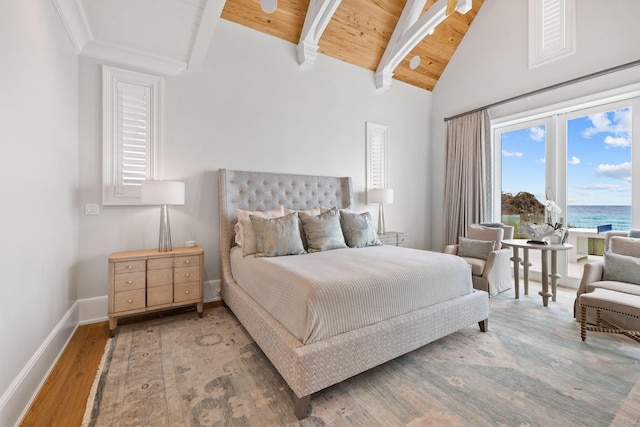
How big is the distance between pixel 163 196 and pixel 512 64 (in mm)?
5119

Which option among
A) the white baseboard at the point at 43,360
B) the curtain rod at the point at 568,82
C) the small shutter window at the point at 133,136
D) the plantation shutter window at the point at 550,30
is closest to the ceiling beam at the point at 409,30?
the plantation shutter window at the point at 550,30

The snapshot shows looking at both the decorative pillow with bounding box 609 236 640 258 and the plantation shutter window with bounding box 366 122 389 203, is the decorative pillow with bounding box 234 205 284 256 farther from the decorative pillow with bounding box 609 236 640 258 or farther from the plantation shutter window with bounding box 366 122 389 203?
the decorative pillow with bounding box 609 236 640 258

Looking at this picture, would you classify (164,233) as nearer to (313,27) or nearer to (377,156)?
(313,27)

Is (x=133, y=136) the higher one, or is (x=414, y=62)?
(x=414, y=62)

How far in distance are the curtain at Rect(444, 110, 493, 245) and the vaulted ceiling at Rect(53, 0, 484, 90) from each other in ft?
4.23

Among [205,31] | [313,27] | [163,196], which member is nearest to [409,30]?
[313,27]

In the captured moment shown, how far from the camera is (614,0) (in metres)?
3.31

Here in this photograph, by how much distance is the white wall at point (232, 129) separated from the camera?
279cm

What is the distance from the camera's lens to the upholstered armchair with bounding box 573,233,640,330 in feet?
8.03

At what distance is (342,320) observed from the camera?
5.70 feet

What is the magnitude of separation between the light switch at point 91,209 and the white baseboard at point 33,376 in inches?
36.4

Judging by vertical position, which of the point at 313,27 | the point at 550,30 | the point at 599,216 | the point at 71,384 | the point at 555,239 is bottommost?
the point at 71,384

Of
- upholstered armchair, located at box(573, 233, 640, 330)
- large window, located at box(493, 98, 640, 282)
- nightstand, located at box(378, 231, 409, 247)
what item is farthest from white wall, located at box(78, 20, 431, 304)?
upholstered armchair, located at box(573, 233, 640, 330)

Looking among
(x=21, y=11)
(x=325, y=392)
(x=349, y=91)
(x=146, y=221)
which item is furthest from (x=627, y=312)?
(x=21, y=11)
